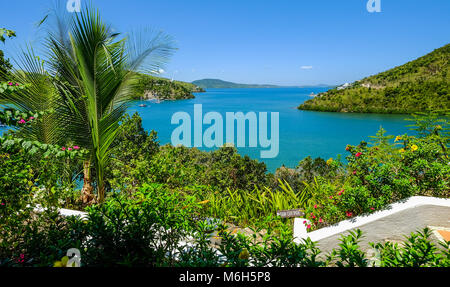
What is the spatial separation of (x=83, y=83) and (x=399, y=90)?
60961mm

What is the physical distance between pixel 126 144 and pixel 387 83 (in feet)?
223

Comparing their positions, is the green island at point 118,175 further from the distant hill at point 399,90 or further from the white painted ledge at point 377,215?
the distant hill at point 399,90

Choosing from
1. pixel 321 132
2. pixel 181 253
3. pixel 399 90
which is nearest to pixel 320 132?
pixel 321 132

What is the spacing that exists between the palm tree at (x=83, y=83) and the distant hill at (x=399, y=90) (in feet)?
154

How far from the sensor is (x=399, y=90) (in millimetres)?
49781

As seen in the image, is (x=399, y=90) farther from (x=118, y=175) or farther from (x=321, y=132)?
(x=118, y=175)

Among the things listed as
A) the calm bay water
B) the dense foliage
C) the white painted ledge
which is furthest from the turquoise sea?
the dense foliage

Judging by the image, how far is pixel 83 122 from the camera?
3.15 meters

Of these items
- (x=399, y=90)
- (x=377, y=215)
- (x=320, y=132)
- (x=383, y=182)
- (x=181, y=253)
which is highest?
(x=399, y=90)

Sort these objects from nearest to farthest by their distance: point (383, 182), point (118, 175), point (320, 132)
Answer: point (383, 182)
point (118, 175)
point (320, 132)

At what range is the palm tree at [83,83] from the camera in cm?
291

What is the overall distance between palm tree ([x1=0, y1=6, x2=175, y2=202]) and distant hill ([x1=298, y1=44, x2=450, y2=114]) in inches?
1851
